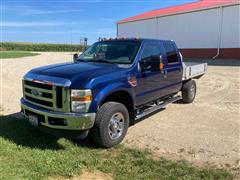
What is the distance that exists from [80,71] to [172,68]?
3066 mm

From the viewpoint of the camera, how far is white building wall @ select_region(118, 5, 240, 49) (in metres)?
22.9

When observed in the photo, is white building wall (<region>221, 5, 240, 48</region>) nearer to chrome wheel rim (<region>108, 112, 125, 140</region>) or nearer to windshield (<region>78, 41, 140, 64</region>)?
windshield (<region>78, 41, 140, 64</region>)

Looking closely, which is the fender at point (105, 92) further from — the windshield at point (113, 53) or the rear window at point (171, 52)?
the rear window at point (171, 52)

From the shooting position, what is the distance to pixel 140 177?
4191 millimetres

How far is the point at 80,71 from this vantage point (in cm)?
513

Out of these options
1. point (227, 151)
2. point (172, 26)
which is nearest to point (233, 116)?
point (227, 151)

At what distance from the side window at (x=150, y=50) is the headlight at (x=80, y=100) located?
1883mm

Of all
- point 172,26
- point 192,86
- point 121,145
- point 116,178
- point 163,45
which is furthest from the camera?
point 172,26

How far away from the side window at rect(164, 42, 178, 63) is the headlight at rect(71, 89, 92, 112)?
10.7 ft

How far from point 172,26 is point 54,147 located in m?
24.6

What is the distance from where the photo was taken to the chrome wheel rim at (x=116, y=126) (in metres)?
5.29

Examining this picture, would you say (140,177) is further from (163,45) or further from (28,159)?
(163,45)

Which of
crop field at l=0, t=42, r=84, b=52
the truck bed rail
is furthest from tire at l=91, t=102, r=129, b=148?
crop field at l=0, t=42, r=84, b=52

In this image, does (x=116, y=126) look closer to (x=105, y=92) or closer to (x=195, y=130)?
(x=105, y=92)
